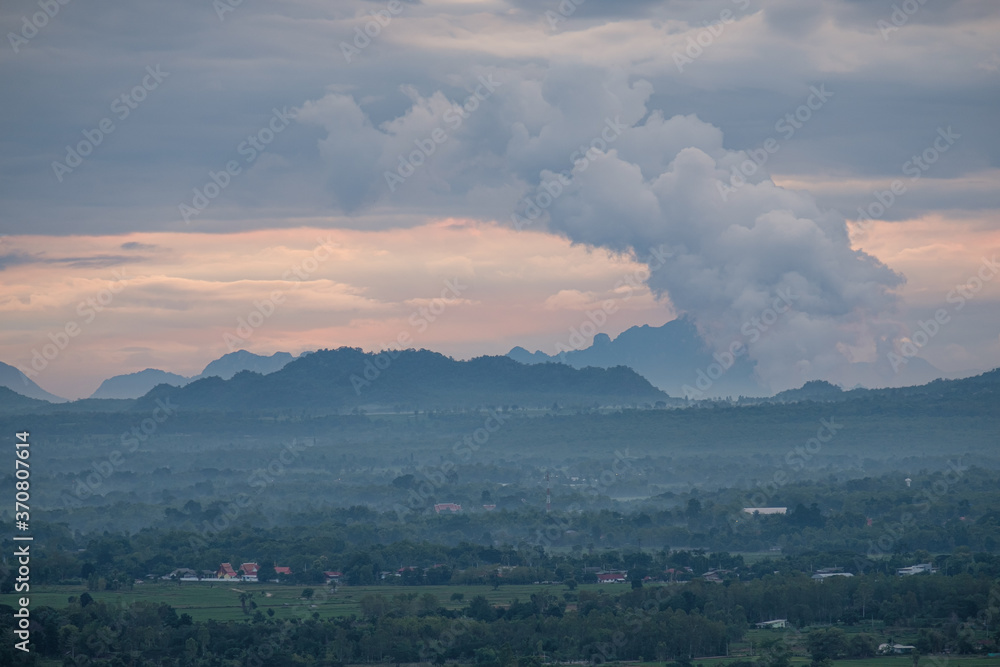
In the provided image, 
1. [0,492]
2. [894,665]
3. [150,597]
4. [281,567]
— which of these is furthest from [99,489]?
[894,665]

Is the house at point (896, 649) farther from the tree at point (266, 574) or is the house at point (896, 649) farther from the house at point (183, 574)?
the house at point (183, 574)

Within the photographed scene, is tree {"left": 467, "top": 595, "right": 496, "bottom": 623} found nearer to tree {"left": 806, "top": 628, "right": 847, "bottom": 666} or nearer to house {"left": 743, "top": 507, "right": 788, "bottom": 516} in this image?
tree {"left": 806, "top": 628, "right": 847, "bottom": 666}

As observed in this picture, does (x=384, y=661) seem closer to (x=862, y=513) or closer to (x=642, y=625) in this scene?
(x=642, y=625)

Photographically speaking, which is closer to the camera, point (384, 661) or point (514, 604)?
point (384, 661)

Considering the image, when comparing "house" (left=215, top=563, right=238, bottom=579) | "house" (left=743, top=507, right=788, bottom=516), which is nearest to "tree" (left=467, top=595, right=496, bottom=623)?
"house" (left=215, top=563, right=238, bottom=579)

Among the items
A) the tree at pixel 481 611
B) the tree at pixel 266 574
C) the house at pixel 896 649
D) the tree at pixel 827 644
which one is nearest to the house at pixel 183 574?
the tree at pixel 266 574
